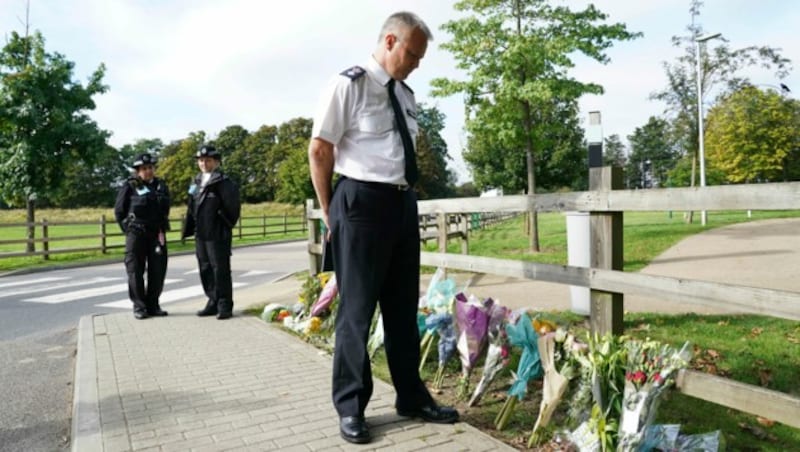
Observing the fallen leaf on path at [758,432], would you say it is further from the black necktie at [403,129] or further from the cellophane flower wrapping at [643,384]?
the black necktie at [403,129]

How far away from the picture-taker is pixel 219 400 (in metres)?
3.55

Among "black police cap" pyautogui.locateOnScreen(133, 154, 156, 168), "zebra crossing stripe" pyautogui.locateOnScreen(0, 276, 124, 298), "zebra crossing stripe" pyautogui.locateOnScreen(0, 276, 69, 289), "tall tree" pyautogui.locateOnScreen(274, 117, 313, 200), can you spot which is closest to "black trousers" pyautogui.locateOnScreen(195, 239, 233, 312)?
"black police cap" pyautogui.locateOnScreen(133, 154, 156, 168)

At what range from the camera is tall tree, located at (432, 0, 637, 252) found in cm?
1312

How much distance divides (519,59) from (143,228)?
973 cm

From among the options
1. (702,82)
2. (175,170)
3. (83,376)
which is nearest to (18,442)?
(83,376)

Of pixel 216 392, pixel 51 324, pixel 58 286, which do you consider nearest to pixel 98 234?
pixel 58 286

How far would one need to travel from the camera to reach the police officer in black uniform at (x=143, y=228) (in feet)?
21.1

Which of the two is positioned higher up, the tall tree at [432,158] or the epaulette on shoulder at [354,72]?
the tall tree at [432,158]

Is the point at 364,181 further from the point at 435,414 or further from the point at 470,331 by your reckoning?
the point at 435,414

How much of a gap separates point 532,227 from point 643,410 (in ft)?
36.5

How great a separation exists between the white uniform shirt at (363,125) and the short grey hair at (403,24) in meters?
0.19

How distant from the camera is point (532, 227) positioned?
13328 millimetres

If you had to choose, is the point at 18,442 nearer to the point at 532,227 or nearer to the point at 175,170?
the point at 532,227

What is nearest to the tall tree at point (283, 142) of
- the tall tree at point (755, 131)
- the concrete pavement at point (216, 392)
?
the tall tree at point (755, 131)
